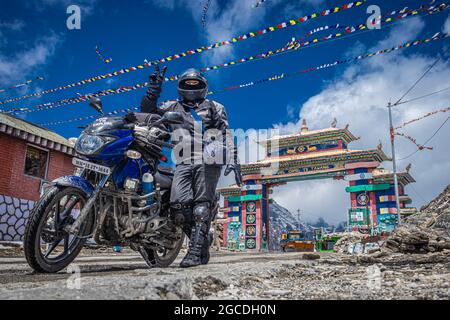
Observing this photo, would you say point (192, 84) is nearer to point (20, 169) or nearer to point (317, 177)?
point (20, 169)

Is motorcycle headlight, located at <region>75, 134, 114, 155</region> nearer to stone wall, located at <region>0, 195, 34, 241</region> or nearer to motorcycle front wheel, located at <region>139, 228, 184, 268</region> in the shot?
motorcycle front wheel, located at <region>139, 228, 184, 268</region>

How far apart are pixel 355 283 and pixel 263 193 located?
2313 centimetres

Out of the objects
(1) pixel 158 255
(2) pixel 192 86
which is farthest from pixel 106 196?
(2) pixel 192 86

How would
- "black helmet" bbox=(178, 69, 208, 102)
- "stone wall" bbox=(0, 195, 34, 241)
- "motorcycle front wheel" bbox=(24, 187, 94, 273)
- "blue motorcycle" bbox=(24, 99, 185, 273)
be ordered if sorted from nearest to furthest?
"motorcycle front wheel" bbox=(24, 187, 94, 273) → "blue motorcycle" bbox=(24, 99, 185, 273) → "black helmet" bbox=(178, 69, 208, 102) → "stone wall" bbox=(0, 195, 34, 241)

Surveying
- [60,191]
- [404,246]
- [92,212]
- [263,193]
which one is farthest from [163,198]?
[263,193]

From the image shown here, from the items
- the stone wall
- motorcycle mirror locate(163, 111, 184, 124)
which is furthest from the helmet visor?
the stone wall

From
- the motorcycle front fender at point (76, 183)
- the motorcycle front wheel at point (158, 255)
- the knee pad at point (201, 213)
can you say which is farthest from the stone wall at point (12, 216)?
the motorcycle front fender at point (76, 183)

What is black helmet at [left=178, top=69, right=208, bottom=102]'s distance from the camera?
11.6 ft

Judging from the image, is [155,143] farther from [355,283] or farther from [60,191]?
[355,283]

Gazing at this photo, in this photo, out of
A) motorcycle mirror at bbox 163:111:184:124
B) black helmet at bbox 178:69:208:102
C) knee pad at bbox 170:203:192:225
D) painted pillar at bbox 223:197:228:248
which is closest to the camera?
motorcycle mirror at bbox 163:111:184:124

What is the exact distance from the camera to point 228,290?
5.42 feet

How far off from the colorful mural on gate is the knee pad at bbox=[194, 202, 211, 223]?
18.9m

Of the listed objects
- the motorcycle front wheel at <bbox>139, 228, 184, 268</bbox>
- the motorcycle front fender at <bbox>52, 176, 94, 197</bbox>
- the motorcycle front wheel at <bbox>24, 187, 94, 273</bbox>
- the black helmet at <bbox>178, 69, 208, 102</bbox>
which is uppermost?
the black helmet at <bbox>178, 69, 208, 102</bbox>

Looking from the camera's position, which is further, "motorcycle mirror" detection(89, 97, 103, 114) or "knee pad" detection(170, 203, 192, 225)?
"knee pad" detection(170, 203, 192, 225)
